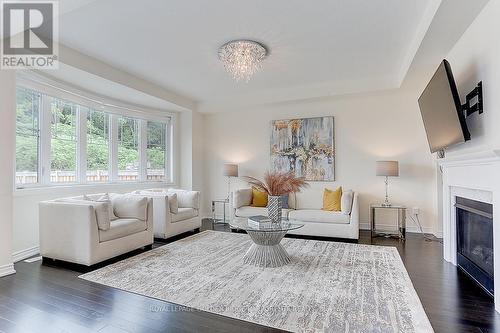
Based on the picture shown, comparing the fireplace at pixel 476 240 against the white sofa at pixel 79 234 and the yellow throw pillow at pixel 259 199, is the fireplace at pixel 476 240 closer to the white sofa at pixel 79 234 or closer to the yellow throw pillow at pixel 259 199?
the yellow throw pillow at pixel 259 199

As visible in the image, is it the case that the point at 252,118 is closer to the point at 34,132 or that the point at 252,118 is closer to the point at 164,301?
the point at 34,132

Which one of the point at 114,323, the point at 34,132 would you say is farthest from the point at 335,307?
the point at 34,132

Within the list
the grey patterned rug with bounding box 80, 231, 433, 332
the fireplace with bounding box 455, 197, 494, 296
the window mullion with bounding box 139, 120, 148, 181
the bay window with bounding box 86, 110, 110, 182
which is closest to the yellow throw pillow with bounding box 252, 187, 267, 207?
the grey patterned rug with bounding box 80, 231, 433, 332

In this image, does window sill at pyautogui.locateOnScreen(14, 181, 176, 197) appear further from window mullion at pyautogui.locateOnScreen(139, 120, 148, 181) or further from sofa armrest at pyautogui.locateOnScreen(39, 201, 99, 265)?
sofa armrest at pyautogui.locateOnScreen(39, 201, 99, 265)

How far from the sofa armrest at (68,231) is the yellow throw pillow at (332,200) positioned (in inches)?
144

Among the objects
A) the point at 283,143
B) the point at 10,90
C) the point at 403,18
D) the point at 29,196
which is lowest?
the point at 29,196

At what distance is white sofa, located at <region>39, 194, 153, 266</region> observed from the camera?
329 cm

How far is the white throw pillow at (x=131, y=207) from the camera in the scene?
405cm

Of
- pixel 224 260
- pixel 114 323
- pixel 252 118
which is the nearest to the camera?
pixel 114 323

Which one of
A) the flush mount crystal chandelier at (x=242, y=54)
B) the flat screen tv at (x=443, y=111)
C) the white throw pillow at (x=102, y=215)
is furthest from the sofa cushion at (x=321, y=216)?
the white throw pillow at (x=102, y=215)

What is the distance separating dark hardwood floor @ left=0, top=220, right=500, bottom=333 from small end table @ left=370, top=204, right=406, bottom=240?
1567mm

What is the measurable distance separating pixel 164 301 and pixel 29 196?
2797mm

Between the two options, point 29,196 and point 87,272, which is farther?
point 29,196

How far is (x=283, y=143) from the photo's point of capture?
19.7 feet
